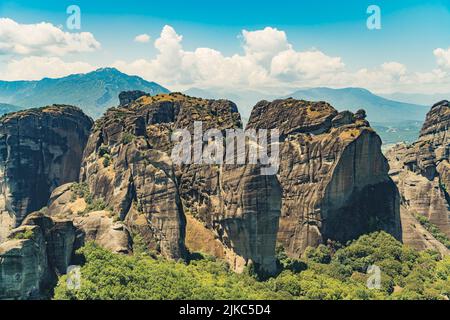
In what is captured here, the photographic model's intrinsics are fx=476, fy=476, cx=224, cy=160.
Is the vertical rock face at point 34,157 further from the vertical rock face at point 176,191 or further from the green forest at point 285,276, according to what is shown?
the green forest at point 285,276

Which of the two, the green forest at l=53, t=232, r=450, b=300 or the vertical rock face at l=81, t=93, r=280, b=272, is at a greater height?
the vertical rock face at l=81, t=93, r=280, b=272

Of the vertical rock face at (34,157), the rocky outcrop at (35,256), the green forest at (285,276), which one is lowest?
the green forest at (285,276)

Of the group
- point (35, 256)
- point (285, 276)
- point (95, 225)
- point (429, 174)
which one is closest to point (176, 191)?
point (95, 225)

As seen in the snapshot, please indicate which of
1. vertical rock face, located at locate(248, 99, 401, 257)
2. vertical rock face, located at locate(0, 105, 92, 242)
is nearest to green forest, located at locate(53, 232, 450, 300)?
vertical rock face, located at locate(248, 99, 401, 257)

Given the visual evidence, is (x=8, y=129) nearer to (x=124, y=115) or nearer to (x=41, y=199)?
(x=41, y=199)

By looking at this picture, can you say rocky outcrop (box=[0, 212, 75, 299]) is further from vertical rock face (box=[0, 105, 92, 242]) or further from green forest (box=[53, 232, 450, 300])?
vertical rock face (box=[0, 105, 92, 242])

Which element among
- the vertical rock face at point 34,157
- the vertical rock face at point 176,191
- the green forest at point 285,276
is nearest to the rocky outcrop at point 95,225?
the green forest at point 285,276

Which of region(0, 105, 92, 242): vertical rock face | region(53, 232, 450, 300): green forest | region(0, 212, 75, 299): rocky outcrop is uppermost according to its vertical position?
region(0, 105, 92, 242): vertical rock face
